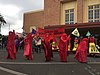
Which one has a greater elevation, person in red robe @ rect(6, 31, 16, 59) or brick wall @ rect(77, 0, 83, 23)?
brick wall @ rect(77, 0, 83, 23)

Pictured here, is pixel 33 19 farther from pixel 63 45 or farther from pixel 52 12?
pixel 63 45

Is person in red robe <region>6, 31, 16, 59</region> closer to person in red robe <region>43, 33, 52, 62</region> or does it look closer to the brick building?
person in red robe <region>43, 33, 52, 62</region>

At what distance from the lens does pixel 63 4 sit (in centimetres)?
3800

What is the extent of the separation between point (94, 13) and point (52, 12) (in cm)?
659

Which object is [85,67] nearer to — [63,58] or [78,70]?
[78,70]

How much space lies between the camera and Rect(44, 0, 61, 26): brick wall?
37938 millimetres

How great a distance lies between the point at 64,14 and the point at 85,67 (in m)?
22.3

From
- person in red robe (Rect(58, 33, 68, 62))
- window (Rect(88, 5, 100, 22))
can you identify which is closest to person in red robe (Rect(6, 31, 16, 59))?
person in red robe (Rect(58, 33, 68, 62))

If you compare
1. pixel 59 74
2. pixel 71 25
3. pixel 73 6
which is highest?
pixel 73 6

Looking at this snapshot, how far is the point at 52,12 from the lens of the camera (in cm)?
3859

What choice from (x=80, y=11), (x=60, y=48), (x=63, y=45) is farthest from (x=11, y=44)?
(x=80, y=11)

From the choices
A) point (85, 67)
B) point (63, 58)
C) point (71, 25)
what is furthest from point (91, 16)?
point (85, 67)

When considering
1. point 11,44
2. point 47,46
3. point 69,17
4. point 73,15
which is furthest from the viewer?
point 69,17

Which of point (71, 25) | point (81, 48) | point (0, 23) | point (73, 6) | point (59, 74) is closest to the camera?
point (59, 74)
